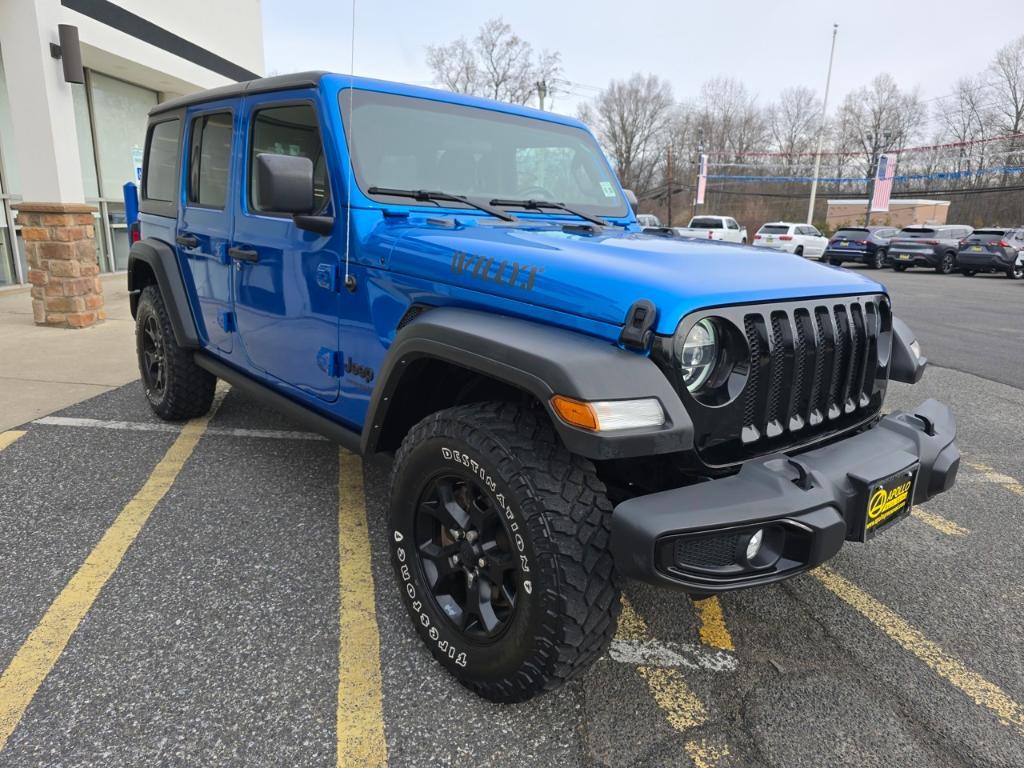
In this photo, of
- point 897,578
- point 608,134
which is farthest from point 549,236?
point 608,134

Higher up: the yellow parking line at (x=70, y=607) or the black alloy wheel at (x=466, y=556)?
the black alloy wheel at (x=466, y=556)

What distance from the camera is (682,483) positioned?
206 centimetres

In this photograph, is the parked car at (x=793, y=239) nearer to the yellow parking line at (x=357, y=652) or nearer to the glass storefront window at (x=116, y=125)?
the glass storefront window at (x=116, y=125)

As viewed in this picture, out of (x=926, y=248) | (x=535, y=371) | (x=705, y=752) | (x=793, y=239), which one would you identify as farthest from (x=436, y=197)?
(x=793, y=239)

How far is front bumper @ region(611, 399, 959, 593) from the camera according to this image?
5.54ft

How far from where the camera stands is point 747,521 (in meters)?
1.72

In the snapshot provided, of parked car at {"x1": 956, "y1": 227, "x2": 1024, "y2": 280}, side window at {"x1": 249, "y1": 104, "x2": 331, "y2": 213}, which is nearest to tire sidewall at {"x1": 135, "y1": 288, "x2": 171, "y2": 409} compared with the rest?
side window at {"x1": 249, "y1": 104, "x2": 331, "y2": 213}

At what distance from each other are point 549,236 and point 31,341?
6725 mm

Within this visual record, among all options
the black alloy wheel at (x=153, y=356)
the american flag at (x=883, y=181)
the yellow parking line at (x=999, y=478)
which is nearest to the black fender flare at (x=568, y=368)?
the black alloy wheel at (x=153, y=356)

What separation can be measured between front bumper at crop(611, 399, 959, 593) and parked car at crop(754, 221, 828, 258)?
25.3 meters

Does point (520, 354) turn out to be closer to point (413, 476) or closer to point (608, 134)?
point (413, 476)

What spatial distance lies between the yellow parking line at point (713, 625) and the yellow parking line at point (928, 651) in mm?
540

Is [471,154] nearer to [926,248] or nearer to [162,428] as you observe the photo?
[162,428]

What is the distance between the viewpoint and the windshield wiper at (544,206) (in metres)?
3.05
